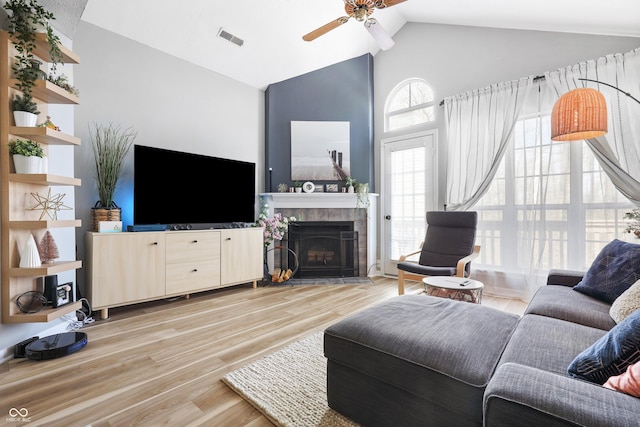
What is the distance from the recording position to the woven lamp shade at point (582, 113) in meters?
2.21

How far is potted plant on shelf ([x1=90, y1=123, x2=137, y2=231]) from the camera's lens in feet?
9.05

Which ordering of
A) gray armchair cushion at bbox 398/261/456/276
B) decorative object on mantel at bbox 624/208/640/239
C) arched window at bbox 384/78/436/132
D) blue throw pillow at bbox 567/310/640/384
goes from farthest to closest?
arched window at bbox 384/78/436/132, gray armchair cushion at bbox 398/261/456/276, decorative object on mantel at bbox 624/208/640/239, blue throw pillow at bbox 567/310/640/384

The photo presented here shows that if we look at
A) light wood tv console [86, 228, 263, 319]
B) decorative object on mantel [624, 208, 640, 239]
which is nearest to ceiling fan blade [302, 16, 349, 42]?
light wood tv console [86, 228, 263, 319]

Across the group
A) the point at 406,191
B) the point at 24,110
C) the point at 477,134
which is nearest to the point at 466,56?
the point at 477,134

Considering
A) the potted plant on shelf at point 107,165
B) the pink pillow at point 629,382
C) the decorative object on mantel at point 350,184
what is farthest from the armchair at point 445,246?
the potted plant on shelf at point 107,165

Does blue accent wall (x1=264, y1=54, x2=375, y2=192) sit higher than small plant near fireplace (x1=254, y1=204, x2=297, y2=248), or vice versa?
blue accent wall (x1=264, y1=54, x2=375, y2=192)

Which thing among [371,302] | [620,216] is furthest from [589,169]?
[371,302]

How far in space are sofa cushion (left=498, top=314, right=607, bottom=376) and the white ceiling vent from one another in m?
3.97

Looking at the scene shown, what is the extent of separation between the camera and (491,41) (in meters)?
3.64

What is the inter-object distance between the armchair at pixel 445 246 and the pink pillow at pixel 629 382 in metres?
2.17

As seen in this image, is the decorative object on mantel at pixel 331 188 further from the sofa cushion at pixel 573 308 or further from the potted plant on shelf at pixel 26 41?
the potted plant on shelf at pixel 26 41

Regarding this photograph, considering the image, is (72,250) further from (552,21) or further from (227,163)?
(552,21)

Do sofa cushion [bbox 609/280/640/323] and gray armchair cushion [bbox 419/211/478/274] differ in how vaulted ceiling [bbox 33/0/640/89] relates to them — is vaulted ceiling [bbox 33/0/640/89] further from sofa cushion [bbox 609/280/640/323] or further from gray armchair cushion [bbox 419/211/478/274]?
sofa cushion [bbox 609/280/640/323]

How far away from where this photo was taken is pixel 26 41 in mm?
1993
